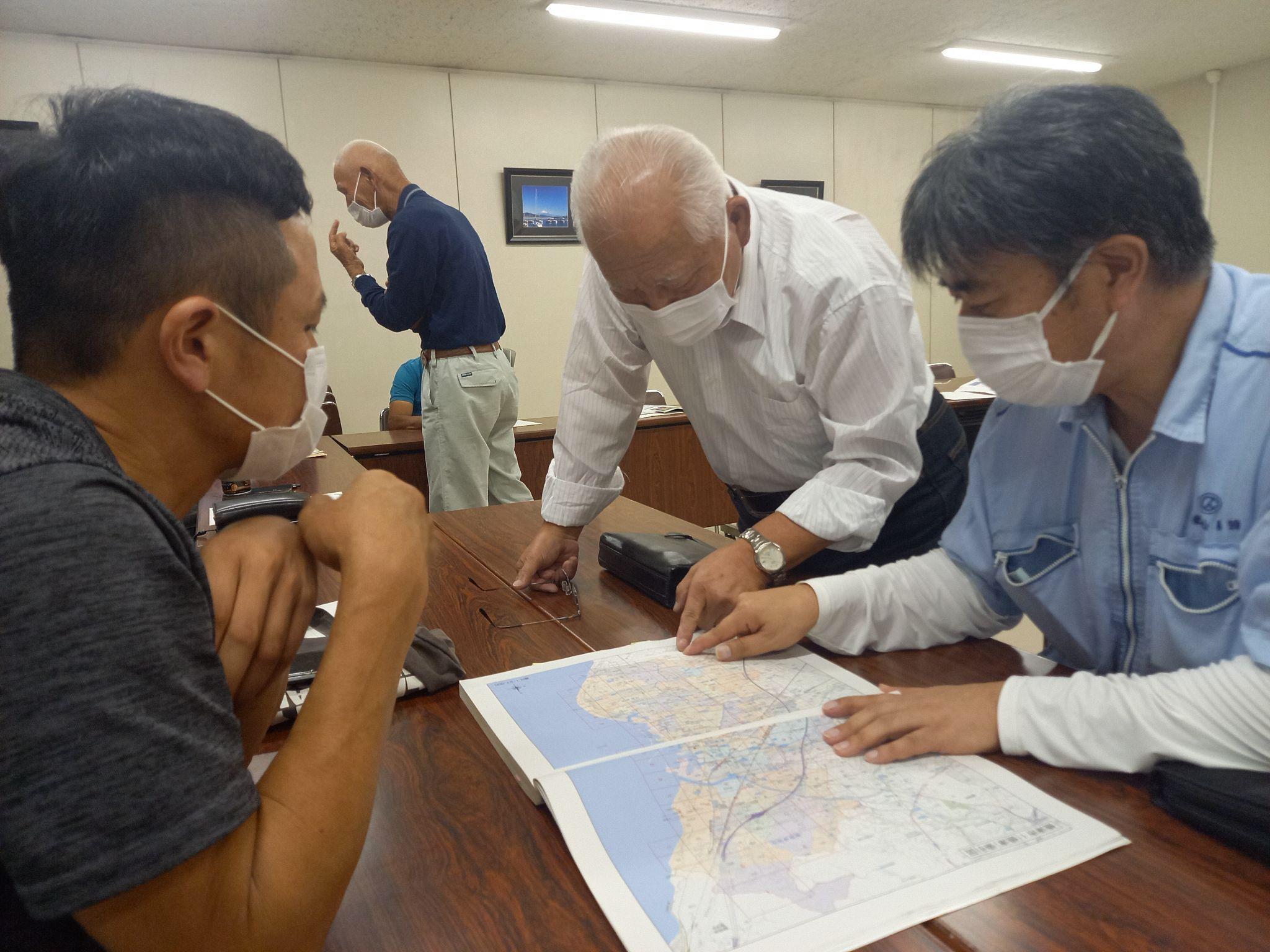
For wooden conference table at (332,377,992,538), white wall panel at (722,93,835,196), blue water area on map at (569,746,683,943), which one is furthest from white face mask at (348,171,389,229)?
white wall panel at (722,93,835,196)

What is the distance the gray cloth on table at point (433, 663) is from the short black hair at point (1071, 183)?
0.80 metres

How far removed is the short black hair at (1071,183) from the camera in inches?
32.9

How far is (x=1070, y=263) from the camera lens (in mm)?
892

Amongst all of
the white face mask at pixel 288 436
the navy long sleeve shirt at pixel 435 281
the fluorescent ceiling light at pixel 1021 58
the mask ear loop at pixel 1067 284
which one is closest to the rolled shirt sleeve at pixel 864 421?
the mask ear loop at pixel 1067 284

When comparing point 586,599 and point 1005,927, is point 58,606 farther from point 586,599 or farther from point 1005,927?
point 586,599

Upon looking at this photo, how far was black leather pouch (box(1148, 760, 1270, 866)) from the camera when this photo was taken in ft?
2.22

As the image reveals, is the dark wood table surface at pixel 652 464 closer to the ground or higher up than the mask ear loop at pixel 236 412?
closer to the ground

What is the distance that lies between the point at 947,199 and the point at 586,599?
83cm

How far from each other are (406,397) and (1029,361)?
369 centimetres

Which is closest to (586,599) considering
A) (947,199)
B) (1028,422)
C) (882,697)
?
(882,697)

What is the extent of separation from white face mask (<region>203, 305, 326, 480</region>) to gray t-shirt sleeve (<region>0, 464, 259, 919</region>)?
239 mm

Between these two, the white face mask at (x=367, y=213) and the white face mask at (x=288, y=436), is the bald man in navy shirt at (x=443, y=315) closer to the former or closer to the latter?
the white face mask at (x=367, y=213)

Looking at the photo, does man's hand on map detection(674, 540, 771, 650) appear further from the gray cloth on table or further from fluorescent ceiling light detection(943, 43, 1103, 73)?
fluorescent ceiling light detection(943, 43, 1103, 73)

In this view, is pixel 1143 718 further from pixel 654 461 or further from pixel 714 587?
pixel 654 461
